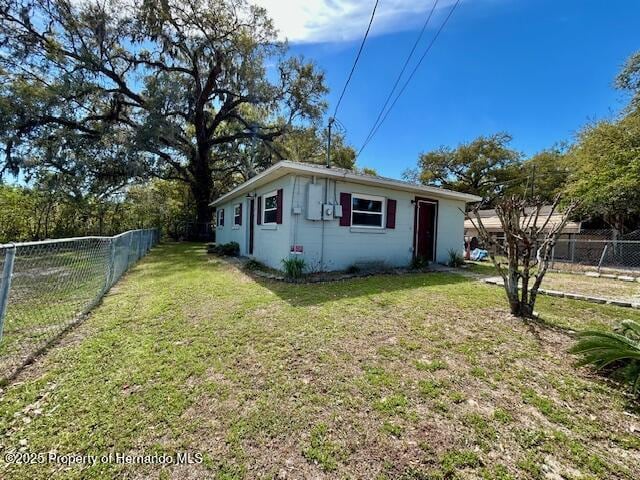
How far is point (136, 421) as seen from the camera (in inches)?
76.0

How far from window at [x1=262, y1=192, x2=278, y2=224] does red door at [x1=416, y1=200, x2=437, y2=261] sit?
14.7 ft

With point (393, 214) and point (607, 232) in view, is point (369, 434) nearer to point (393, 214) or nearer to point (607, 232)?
point (393, 214)


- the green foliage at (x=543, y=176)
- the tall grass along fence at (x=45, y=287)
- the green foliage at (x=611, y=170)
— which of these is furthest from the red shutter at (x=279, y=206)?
the green foliage at (x=543, y=176)

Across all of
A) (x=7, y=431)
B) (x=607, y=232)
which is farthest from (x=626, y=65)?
(x=7, y=431)

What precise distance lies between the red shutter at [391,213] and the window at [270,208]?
321 centimetres

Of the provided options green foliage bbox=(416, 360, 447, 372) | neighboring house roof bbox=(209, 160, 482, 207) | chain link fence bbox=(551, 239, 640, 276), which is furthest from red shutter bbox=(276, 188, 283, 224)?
chain link fence bbox=(551, 239, 640, 276)

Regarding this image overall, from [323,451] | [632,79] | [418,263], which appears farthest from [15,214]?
[632,79]

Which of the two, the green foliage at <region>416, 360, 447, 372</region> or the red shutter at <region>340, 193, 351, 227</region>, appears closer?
the green foliage at <region>416, 360, 447, 372</region>

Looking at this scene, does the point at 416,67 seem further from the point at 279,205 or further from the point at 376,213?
the point at 279,205

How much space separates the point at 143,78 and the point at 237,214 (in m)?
10.4

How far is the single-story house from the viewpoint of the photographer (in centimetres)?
697

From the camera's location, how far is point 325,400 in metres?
2.19

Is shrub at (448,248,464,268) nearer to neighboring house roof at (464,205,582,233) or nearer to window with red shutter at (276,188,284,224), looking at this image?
neighboring house roof at (464,205,582,233)

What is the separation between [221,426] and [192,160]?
62.7 feet
